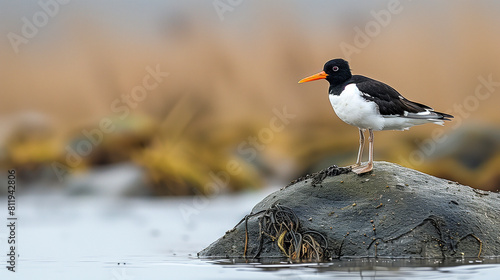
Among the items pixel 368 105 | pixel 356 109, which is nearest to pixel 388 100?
pixel 368 105

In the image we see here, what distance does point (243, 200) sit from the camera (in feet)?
61.3

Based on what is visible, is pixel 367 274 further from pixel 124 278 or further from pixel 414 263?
pixel 124 278

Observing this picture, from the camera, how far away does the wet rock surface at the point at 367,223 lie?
29.4ft

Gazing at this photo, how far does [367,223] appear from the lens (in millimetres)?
9164

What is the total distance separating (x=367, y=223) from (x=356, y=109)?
1.52 m

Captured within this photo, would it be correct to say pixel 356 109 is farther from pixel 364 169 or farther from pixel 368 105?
pixel 364 169

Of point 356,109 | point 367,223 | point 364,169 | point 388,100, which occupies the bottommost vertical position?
point 367,223

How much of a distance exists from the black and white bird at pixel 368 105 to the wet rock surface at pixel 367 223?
1.62 feet

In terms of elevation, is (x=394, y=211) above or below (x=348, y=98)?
below

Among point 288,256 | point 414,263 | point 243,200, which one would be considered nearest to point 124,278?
point 288,256

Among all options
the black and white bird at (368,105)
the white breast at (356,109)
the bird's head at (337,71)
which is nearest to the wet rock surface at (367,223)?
the black and white bird at (368,105)

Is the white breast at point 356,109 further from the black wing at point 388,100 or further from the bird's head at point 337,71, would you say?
the bird's head at point 337,71

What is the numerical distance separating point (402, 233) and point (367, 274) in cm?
135

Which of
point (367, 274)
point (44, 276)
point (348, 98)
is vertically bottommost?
point (367, 274)
